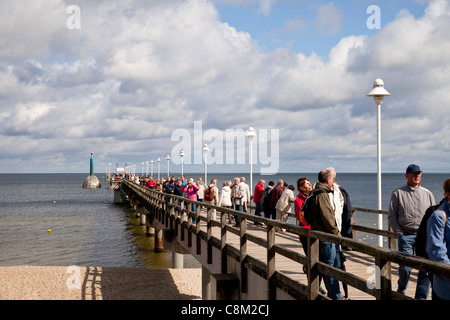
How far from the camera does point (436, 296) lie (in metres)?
3.56

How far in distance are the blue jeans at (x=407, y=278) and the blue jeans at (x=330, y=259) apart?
2.70 feet

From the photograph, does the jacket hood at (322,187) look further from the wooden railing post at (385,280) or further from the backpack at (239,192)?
the backpack at (239,192)

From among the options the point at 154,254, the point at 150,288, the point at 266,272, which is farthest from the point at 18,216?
the point at 266,272

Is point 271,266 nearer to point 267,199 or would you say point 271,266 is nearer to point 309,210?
point 309,210

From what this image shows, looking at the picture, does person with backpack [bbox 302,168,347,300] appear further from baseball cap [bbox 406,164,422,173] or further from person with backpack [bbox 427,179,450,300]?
person with backpack [bbox 427,179,450,300]

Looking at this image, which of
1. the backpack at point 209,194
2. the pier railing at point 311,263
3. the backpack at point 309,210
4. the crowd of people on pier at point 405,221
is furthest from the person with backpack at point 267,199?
the backpack at point 309,210

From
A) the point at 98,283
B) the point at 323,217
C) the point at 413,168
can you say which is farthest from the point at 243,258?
the point at 98,283

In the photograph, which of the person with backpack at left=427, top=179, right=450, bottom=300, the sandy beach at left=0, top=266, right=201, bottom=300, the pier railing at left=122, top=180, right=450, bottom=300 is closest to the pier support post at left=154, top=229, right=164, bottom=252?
the sandy beach at left=0, top=266, right=201, bottom=300

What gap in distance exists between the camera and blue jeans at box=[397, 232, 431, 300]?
15.8 feet

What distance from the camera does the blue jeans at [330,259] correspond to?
16.8 ft

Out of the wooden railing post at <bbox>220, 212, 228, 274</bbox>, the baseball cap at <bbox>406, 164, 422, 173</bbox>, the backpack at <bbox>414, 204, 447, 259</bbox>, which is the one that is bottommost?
the wooden railing post at <bbox>220, 212, 228, 274</bbox>

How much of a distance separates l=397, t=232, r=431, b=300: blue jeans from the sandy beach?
12.6m

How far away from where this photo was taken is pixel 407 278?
5.70 meters
